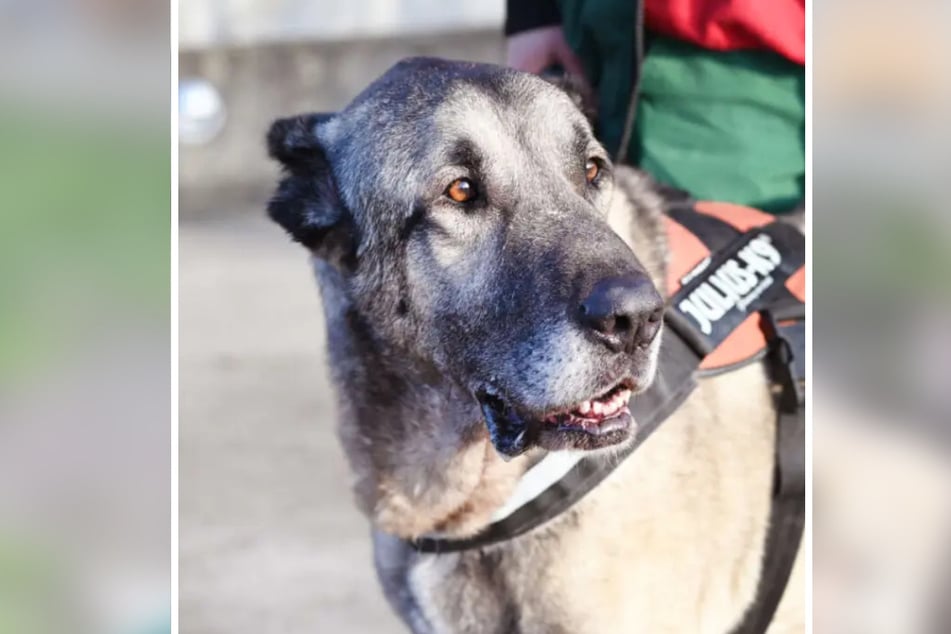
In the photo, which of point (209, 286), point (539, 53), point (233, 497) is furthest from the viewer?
point (209, 286)

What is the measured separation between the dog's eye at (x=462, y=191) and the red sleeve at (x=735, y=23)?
724mm

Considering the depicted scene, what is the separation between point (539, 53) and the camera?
8.35 feet

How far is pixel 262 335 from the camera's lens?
16.4ft

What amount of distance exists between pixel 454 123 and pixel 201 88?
180 centimetres

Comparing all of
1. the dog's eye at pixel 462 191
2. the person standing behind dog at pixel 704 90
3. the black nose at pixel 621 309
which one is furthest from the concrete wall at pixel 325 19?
the black nose at pixel 621 309

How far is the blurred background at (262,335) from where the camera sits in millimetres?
3344

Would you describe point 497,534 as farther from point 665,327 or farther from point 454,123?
point 454,123
